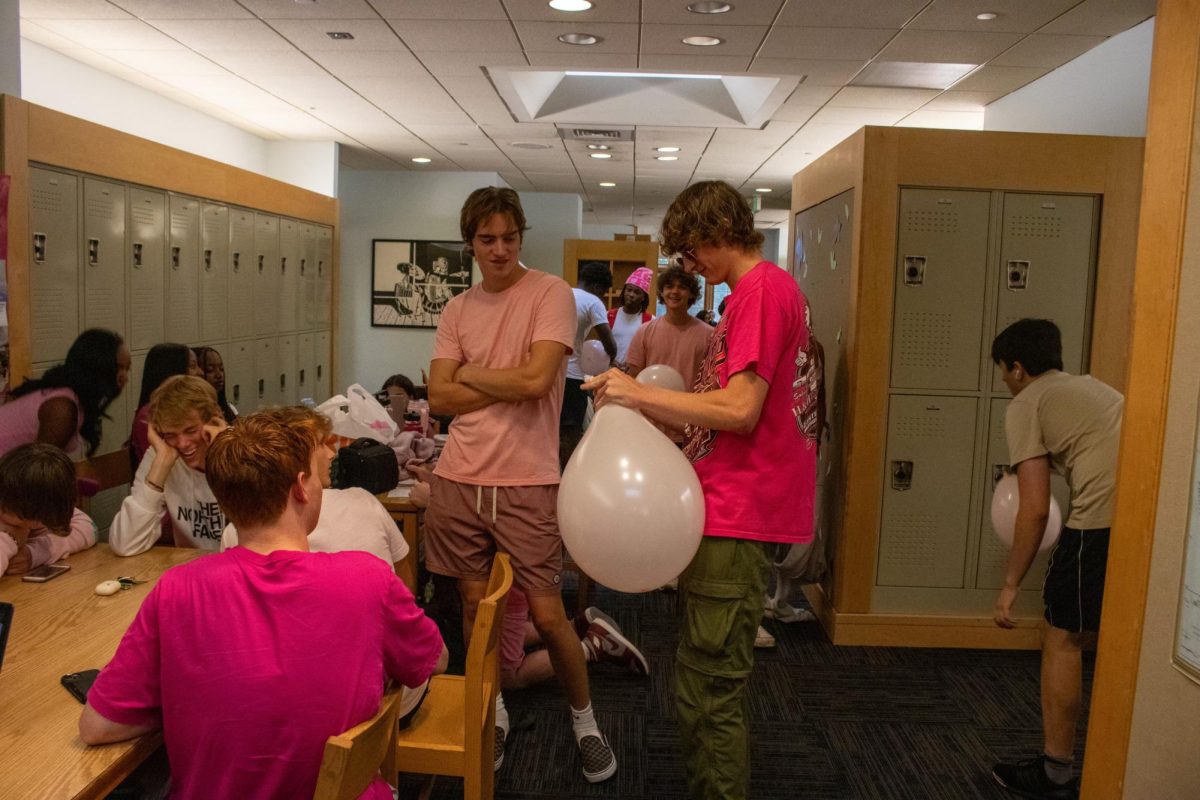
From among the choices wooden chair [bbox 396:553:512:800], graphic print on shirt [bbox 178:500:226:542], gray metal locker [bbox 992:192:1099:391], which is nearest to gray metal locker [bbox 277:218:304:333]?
graphic print on shirt [bbox 178:500:226:542]

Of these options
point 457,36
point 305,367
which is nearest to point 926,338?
point 457,36

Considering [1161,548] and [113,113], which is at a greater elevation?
[113,113]

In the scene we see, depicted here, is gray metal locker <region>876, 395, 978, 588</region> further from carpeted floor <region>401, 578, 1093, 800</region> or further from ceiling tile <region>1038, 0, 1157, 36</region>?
ceiling tile <region>1038, 0, 1157, 36</region>

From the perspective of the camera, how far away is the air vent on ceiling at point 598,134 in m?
7.00

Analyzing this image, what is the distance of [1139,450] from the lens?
141 centimetres

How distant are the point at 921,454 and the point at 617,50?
9.04 ft

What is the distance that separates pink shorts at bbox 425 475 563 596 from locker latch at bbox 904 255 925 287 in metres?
1.99

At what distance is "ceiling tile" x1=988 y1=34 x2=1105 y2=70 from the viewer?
4531 mm

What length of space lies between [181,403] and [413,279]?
746cm

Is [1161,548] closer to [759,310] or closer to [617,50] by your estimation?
[759,310]

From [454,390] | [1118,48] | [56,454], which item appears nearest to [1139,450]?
[454,390]

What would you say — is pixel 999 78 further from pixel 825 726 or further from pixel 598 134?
pixel 825 726

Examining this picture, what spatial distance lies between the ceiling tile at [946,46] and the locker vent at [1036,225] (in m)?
1.24

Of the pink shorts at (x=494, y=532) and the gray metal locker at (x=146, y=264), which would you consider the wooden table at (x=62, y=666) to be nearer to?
the pink shorts at (x=494, y=532)
